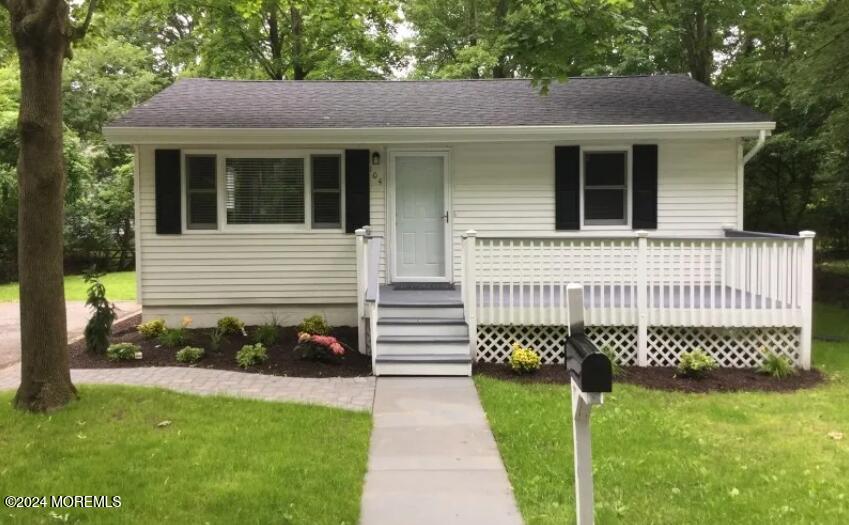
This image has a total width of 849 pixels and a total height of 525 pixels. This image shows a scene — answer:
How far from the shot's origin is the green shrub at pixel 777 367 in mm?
7352

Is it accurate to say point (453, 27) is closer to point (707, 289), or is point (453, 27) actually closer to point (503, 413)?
point (707, 289)

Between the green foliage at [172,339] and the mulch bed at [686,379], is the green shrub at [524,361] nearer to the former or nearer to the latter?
the mulch bed at [686,379]

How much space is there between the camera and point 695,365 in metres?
7.12

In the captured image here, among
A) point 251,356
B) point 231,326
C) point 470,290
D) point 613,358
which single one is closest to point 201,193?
point 231,326

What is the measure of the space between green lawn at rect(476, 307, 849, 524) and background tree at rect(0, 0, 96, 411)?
3719 mm

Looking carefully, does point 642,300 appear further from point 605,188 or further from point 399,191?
point 399,191

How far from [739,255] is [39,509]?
737 centimetres

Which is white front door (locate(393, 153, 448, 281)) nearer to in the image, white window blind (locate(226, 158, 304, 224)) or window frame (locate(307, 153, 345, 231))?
window frame (locate(307, 153, 345, 231))

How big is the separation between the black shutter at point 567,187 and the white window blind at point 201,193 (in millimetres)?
5001

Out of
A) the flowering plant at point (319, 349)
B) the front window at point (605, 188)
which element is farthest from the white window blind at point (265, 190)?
the front window at point (605, 188)

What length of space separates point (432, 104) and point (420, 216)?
6.42 ft

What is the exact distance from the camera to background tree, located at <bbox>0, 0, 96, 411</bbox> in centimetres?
518

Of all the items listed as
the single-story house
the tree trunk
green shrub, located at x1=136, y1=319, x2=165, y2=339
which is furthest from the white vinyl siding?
the tree trunk

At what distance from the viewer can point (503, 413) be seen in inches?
224
